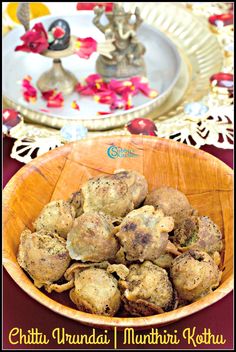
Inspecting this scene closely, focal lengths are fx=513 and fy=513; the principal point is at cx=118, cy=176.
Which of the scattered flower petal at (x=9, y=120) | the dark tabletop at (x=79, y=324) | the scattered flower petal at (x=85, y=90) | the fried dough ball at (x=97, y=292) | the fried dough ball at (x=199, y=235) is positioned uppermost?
the scattered flower petal at (x=85, y=90)

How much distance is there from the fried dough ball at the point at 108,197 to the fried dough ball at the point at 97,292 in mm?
130

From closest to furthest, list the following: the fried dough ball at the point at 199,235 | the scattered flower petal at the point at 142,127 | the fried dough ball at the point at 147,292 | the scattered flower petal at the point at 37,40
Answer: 1. the fried dough ball at the point at 147,292
2. the fried dough ball at the point at 199,235
3. the scattered flower petal at the point at 142,127
4. the scattered flower petal at the point at 37,40

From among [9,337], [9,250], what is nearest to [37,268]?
[9,250]

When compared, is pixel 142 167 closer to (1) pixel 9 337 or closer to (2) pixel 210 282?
(2) pixel 210 282

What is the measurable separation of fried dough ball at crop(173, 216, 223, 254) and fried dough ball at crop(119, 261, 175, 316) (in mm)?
105

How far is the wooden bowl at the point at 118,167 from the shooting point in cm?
99

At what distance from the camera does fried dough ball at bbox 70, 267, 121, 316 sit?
2.75 feet

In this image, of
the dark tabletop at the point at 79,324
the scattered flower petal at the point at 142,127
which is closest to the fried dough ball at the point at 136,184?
the dark tabletop at the point at 79,324

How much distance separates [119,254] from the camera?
0.91 metres

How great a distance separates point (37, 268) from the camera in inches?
34.7

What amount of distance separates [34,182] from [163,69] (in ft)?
2.73

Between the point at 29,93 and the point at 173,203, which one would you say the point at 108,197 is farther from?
the point at 29,93

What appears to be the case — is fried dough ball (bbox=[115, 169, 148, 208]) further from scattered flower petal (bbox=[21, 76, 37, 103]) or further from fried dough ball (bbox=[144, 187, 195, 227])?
scattered flower petal (bbox=[21, 76, 37, 103])

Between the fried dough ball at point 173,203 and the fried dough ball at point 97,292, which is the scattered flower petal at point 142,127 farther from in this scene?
the fried dough ball at point 97,292
